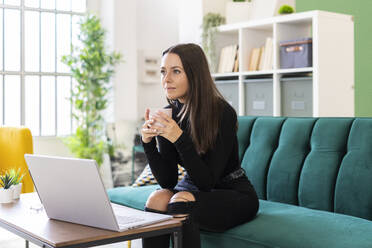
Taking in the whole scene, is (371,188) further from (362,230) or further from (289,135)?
(289,135)

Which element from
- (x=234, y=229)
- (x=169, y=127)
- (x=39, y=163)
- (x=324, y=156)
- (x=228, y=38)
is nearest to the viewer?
(x=39, y=163)

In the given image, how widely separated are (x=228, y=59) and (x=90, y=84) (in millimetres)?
1362

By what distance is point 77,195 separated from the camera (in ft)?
5.28

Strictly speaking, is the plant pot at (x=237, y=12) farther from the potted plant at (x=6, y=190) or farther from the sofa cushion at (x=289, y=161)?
the potted plant at (x=6, y=190)

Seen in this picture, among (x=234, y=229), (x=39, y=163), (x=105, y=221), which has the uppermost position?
(x=39, y=163)

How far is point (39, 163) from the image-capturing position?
1.68 metres

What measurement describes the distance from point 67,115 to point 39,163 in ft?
12.0

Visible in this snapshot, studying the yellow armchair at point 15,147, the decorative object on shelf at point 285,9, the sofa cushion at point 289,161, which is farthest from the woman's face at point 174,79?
the decorative object on shelf at point 285,9

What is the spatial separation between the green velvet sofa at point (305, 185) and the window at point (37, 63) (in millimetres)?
2343

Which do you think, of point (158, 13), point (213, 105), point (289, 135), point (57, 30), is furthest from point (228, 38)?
point (213, 105)

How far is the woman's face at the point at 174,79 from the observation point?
2162mm

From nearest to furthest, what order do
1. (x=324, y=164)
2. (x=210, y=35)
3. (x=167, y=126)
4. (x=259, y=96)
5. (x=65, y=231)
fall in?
(x=65, y=231), (x=167, y=126), (x=324, y=164), (x=259, y=96), (x=210, y=35)

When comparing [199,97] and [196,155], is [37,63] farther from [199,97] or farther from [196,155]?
[196,155]

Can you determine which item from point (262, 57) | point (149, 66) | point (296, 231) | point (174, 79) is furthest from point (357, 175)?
point (149, 66)
